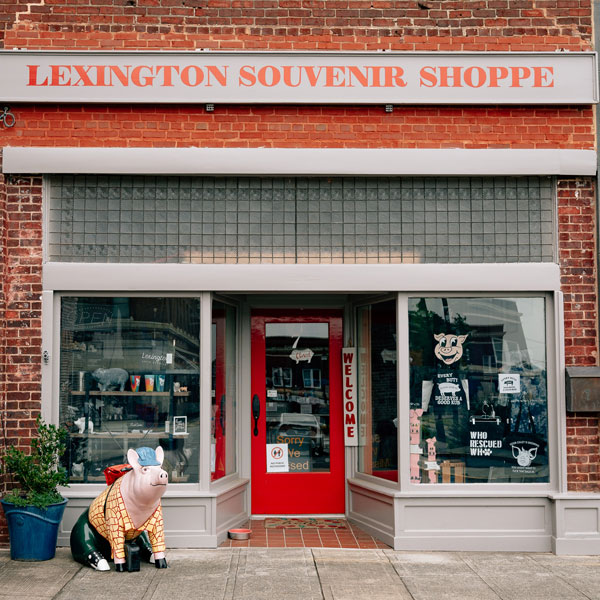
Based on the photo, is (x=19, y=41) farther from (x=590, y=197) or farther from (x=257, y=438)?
(x=590, y=197)

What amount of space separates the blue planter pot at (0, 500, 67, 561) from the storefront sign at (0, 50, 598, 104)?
391 centimetres

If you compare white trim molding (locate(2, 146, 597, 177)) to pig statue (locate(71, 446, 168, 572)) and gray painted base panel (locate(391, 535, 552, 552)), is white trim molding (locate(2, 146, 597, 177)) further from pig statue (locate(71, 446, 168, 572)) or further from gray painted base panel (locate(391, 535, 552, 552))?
gray painted base panel (locate(391, 535, 552, 552))

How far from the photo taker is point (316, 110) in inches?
316

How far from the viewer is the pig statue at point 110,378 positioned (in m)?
7.99

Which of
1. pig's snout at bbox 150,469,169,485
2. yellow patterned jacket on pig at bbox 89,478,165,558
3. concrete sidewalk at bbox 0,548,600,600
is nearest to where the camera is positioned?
concrete sidewalk at bbox 0,548,600,600

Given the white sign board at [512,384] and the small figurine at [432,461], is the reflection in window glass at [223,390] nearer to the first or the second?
the small figurine at [432,461]

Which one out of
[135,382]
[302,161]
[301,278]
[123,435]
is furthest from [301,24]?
[123,435]

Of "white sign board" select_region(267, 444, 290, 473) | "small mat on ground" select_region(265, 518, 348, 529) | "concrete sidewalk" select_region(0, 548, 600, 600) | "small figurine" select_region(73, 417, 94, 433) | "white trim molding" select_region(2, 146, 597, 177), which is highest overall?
"white trim molding" select_region(2, 146, 597, 177)

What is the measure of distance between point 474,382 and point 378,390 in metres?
1.05

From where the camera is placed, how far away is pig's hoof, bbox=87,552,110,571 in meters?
6.84

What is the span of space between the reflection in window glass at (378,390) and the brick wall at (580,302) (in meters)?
1.72

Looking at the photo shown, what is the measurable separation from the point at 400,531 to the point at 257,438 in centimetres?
205

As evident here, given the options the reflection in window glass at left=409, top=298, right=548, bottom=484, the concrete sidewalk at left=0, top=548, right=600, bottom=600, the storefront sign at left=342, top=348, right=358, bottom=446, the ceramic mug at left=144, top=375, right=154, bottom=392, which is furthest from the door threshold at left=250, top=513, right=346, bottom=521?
the ceramic mug at left=144, top=375, right=154, bottom=392

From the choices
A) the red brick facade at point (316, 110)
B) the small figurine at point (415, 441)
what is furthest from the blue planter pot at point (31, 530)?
the small figurine at point (415, 441)
